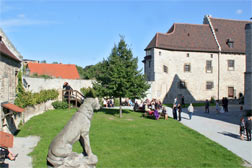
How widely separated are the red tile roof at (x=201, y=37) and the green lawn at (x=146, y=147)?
2247 cm

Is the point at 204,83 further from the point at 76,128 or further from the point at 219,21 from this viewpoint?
the point at 76,128

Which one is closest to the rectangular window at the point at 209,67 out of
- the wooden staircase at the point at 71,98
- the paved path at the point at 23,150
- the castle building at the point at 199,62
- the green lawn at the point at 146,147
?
the castle building at the point at 199,62

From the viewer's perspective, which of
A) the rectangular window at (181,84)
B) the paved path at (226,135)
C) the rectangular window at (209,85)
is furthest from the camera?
the rectangular window at (209,85)

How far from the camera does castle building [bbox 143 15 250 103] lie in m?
36.5

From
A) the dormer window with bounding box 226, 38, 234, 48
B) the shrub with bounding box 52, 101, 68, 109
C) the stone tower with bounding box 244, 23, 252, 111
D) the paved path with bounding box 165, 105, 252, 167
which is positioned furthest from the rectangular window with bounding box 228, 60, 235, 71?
the shrub with bounding box 52, 101, 68, 109

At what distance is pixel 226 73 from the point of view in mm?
38688

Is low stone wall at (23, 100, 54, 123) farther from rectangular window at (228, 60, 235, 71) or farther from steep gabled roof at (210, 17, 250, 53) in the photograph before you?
rectangular window at (228, 60, 235, 71)

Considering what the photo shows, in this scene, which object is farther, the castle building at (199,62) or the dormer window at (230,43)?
the dormer window at (230,43)

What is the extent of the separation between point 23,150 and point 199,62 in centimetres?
3204

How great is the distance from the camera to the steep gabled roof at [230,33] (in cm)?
3847

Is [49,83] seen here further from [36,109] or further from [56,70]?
[56,70]

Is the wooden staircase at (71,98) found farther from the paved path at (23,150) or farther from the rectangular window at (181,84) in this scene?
the rectangular window at (181,84)

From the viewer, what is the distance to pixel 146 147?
11.3 metres

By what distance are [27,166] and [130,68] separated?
12.6 meters
